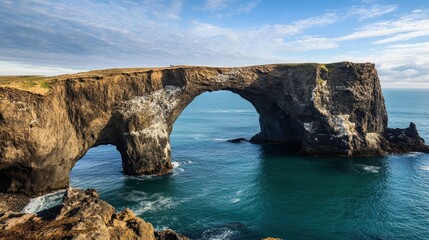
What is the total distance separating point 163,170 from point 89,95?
19.7 metres

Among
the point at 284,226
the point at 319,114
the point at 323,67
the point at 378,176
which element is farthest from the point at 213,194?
the point at 323,67

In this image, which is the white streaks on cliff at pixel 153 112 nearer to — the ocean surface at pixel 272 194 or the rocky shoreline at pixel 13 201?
the ocean surface at pixel 272 194

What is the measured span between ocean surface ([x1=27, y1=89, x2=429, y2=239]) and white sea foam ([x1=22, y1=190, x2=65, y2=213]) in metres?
0.15

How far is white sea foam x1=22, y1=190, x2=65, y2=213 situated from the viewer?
43344mm

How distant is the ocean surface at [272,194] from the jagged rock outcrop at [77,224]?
1262cm

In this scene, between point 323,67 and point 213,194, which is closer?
point 213,194

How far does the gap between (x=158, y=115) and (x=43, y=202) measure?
989 inches

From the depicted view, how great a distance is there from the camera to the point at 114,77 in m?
57.6

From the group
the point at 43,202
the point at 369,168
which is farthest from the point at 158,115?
the point at 369,168

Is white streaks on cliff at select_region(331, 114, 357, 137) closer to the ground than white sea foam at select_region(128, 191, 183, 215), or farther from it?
farther from it

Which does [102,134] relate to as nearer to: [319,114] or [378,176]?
[319,114]

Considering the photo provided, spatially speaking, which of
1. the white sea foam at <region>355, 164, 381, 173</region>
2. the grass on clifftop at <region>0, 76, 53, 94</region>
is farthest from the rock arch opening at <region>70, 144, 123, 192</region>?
the white sea foam at <region>355, 164, 381, 173</region>

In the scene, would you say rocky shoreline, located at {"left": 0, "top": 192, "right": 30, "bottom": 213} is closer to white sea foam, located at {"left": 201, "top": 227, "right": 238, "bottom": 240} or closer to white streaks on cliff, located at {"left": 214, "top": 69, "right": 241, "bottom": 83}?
white sea foam, located at {"left": 201, "top": 227, "right": 238, "bottom": 240}

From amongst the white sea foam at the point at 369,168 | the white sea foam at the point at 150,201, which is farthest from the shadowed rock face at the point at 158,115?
the white sea foam at the point at 150,201
